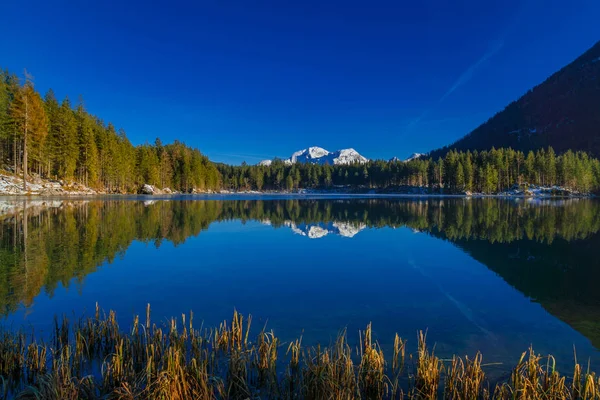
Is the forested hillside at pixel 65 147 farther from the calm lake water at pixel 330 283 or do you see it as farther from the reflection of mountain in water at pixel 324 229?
the reflection of mountain in water at pixel 324 229

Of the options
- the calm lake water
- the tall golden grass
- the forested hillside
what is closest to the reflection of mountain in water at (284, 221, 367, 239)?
the calm lake water

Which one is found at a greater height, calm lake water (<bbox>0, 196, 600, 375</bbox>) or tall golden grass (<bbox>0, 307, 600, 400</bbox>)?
tall golden grass (<bbox>0, 307, 600, 400</bbox>)

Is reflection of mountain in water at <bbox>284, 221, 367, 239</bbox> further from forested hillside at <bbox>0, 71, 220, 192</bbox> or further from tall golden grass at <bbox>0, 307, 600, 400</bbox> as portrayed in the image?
forested hillside at <bbox>0, 71, 220, 192</bbox>

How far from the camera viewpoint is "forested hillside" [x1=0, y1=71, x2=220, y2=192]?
6184cm

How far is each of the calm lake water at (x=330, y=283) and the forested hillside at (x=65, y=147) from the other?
5043cm

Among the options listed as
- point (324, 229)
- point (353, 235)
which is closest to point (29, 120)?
point (324, 229)

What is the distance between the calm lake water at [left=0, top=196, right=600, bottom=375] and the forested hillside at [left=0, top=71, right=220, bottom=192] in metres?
50.4

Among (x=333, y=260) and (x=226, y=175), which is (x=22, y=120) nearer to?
(x=333, y=260)

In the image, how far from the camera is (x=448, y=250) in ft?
69.4

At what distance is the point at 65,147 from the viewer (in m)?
71.4

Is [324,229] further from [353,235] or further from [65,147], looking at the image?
[65,147]

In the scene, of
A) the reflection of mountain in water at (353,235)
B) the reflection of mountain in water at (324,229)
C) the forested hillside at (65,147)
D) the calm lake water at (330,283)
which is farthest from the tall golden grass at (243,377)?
the forested hillside at (65,147)

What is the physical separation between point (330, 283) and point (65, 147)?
78.9m

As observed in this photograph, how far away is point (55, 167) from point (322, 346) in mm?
87200
